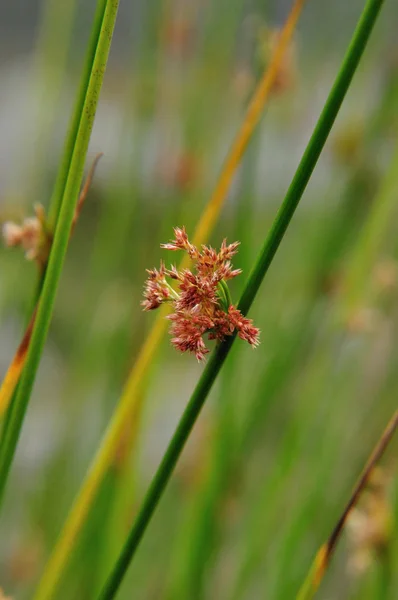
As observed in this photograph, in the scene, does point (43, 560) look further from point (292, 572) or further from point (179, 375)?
point (179, 375)

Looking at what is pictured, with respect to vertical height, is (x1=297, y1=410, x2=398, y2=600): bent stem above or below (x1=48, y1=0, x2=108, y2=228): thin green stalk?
below

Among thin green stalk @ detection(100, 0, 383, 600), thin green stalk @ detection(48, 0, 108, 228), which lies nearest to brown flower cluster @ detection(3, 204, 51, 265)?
thin green stalk @ detection(48, 0, 108, 228)

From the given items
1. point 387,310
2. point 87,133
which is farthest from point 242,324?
point 387,310

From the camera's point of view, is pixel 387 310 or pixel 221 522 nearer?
pixel 221 522

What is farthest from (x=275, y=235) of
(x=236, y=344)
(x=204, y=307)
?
(x=236, y=344)

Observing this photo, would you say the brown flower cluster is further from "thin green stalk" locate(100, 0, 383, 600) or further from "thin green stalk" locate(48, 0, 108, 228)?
"thin green stalk" locate(100, 0, 383, 600)

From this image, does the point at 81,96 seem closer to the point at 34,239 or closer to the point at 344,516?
the point at 34,239
